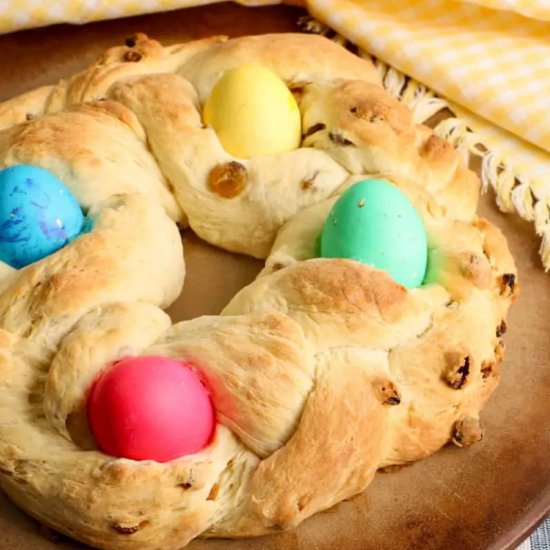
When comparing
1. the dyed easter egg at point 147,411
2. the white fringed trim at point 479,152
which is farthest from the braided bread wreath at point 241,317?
the white fringed trim at point 479,152

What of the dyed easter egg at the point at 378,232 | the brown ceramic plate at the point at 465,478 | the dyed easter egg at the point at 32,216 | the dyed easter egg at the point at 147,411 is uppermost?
the dyed easter egg at the point at 378,232

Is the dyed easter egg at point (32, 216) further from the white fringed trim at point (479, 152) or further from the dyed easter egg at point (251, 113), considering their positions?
the white fringed trim at point (479, 152)

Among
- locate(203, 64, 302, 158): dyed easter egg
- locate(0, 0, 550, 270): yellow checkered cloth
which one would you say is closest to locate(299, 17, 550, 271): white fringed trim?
locate(0, 0, 550, 270): yellow checkered cloth

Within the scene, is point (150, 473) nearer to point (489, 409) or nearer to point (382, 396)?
point (382, 396)

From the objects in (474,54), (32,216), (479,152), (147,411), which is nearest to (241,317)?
(147,411)

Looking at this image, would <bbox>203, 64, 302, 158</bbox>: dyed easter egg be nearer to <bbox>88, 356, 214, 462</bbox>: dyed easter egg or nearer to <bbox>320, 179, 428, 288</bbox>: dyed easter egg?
<bbox>320, 179, 428, 288</bbox>: dyed easter egg

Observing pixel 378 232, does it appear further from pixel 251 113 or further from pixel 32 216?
pixel 32 216
